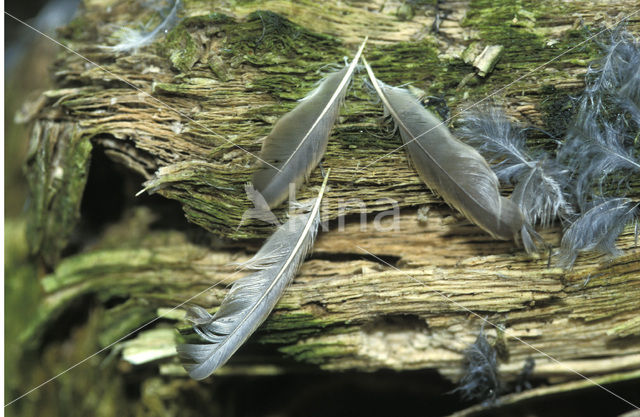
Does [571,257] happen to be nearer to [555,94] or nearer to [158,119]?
[555,94]

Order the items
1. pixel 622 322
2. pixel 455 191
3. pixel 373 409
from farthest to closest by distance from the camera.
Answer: pixel 373 409 → pixel 622 322 → pixel 455 191

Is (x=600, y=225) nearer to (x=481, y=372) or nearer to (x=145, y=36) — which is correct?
(x=481, y=372)

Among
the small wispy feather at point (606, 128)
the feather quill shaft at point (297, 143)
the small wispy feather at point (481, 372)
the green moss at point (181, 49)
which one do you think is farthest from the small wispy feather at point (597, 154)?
the green moss at point (181, 49)

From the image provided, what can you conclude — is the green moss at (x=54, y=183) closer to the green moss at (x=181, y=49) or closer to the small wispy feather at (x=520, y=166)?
the green moss at (x=181, y=49)

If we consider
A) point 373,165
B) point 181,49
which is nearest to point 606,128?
point 373,165

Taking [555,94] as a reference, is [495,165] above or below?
below

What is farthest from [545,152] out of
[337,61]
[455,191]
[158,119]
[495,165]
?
[158,119]

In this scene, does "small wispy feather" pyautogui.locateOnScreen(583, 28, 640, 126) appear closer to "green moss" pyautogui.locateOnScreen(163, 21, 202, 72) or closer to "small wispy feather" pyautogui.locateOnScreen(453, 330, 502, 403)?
"small wispy feather" pyautogui.locateOnScreen(453, 330, 502, 403)
